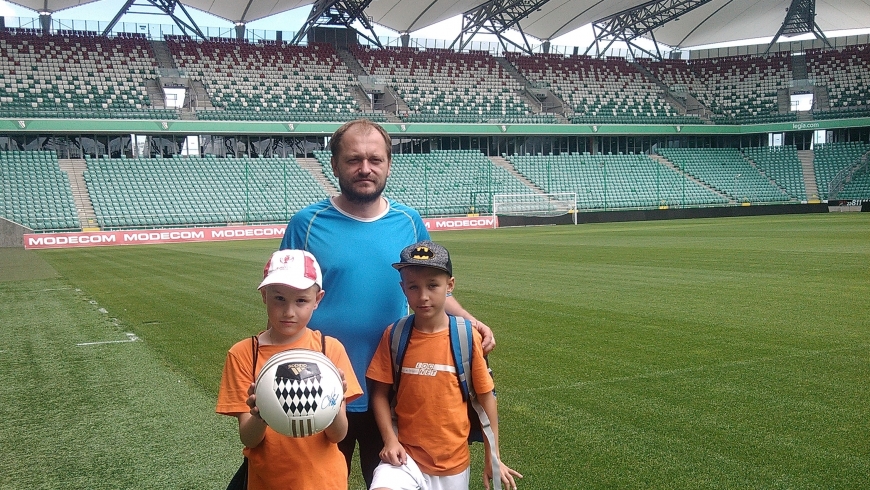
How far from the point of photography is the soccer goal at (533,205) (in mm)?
46531

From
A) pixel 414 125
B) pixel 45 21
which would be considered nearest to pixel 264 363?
pixel 414 125

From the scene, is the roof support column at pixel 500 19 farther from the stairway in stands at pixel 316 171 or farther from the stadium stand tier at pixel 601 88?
the stairway in stands at pixel 316 171

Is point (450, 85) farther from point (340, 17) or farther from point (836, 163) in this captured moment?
point (836, 163)

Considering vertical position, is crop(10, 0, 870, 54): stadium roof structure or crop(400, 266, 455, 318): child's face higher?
crop(10, 0, 870, 54): stadium roof structure

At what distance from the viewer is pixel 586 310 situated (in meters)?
10.4

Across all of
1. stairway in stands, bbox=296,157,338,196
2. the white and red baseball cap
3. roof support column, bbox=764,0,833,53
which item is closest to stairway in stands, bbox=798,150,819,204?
roof support column, bbox=764,0,833,53

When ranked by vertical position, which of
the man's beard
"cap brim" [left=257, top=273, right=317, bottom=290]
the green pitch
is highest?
the man's beard

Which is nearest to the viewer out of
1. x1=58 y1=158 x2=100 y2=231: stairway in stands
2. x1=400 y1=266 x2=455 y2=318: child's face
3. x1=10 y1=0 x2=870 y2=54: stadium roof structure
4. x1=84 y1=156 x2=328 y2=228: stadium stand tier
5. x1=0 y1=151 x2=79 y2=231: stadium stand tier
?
x1=400 y1=266 x2=455 y2=318: child's face

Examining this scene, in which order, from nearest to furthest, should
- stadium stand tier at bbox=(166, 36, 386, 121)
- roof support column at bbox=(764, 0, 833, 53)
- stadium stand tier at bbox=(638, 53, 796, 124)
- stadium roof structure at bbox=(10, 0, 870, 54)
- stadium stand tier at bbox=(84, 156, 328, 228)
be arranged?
stadium stand tier at bbox=(84, 156, 328, 228) → stadium stand tier at bbox=(166, 36, 386, 121) → stadium roof structure at bbox=(10, 0, 870, 54) → roof support column at bbox=(764, 0, 833, 53) → stadium stand tier at bbox=(638, 53, 796, 124)

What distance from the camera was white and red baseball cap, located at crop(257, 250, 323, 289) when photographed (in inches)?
113

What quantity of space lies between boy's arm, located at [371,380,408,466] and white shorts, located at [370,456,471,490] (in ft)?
0.10

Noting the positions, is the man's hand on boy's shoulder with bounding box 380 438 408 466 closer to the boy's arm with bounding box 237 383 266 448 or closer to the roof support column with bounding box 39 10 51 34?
the boy's arm with bounding box 237 383 266 448

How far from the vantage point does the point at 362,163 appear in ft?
11.0

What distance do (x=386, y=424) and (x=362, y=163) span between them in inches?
44.3
